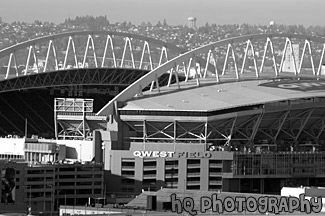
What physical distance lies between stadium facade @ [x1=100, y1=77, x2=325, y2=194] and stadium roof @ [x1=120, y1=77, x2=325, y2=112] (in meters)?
0.08

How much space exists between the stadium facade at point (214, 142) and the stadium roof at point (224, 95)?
0.27 feet

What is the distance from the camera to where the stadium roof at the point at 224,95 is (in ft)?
579

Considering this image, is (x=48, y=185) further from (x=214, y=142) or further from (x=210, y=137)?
(x=214, y=142)

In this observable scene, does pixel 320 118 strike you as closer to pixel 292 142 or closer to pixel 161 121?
pixel 292 142

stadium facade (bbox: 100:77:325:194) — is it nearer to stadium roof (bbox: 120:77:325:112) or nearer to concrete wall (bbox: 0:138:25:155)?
stadium roof (bbox: 120:77:325:112)

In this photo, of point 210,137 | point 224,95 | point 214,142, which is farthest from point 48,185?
point 224,95

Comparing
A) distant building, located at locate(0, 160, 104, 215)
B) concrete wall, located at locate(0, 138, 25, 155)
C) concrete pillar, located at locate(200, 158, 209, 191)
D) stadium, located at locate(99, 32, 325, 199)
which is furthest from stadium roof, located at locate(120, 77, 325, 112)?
concrete wall, located at locate(0, 138, 25, 155)

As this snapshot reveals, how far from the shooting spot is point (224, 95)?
180 metres

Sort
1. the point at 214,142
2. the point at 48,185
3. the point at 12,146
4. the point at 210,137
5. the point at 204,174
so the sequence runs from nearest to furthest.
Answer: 1. the point at 48,185
2. the point at 204,174
3. the point at 210,137
4. the point at 214,142
5. the point at 12,146

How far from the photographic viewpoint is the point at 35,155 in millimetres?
180500

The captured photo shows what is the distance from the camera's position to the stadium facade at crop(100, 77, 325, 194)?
17362 cm

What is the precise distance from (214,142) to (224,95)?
A: 480 centimetres

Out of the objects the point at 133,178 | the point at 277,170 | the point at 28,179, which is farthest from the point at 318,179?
the point at 28,179

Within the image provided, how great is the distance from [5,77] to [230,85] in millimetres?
24417
